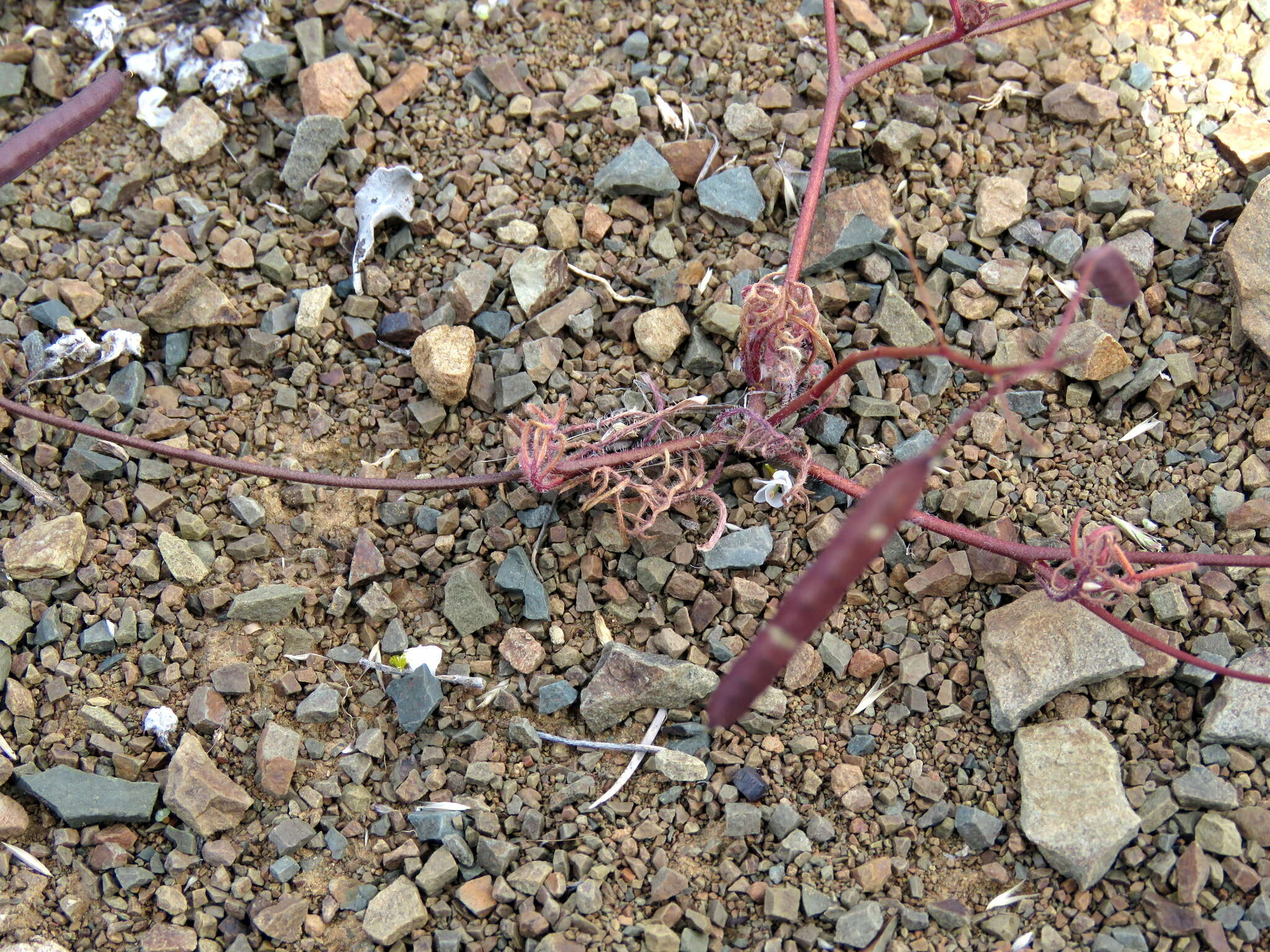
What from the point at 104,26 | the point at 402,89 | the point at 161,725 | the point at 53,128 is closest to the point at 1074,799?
the point at 161,725

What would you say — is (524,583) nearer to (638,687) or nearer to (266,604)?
(638,687)

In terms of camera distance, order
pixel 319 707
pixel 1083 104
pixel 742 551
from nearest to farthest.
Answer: pixel 319 707, pixel 742 551, pixel 1083 104

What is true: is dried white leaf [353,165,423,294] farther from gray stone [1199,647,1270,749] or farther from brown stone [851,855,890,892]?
gray stone [1199,647,1270,749]

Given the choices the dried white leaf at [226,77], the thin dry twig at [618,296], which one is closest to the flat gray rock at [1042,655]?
the thin dry twig at [618,296]

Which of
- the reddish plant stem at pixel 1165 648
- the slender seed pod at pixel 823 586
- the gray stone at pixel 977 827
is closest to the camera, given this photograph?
the slender seed pod at pixel 823 586

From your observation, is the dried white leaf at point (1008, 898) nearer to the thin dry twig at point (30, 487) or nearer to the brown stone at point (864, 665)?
the brown stone at point (864, 665)

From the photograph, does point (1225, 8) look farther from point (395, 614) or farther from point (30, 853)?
point (30, 853)
